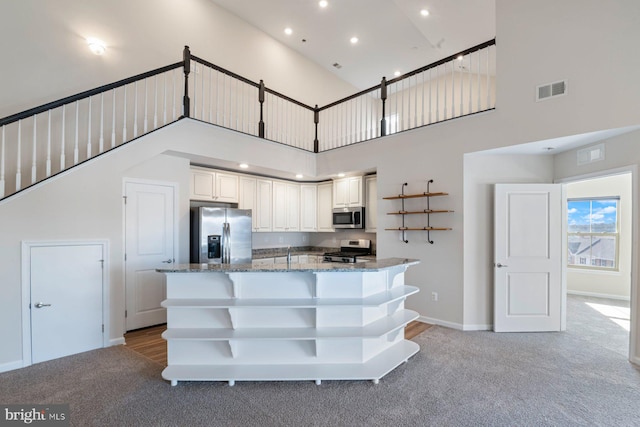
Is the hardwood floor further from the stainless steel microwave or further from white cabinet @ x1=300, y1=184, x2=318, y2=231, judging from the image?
white cabinet @ x1=300, y1=184, x2=318, y2=231

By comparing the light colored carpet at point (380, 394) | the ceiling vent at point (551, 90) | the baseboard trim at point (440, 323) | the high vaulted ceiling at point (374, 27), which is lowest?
the baseboard trim at point (440, 323)

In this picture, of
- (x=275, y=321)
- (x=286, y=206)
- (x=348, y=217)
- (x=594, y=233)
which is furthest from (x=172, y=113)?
(x=594, y=233)

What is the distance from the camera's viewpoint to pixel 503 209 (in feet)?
14.1

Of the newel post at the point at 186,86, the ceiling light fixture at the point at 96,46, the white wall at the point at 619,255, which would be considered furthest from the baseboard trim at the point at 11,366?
the white wall at the point at 619,255

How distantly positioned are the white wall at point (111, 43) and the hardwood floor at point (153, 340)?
3.25 meters

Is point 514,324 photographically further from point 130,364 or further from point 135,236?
point 135,236

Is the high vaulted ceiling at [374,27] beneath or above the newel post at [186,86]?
above

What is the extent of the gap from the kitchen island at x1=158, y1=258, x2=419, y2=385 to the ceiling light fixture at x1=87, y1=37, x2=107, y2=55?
3794 mm

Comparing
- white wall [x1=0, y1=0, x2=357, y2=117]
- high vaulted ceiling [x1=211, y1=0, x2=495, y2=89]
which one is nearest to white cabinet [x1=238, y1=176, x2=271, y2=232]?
white wall [x1=0, y1=0, x2=357, y2=117]

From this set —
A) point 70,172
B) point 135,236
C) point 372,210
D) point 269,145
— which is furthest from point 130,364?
point 372,210

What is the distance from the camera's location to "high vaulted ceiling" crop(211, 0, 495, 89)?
502 centimetres

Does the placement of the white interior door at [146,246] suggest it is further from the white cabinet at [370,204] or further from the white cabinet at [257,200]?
the white cabinet at [370,204]

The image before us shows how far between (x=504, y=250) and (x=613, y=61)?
96.6 inches

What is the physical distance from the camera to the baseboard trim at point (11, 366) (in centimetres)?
307
